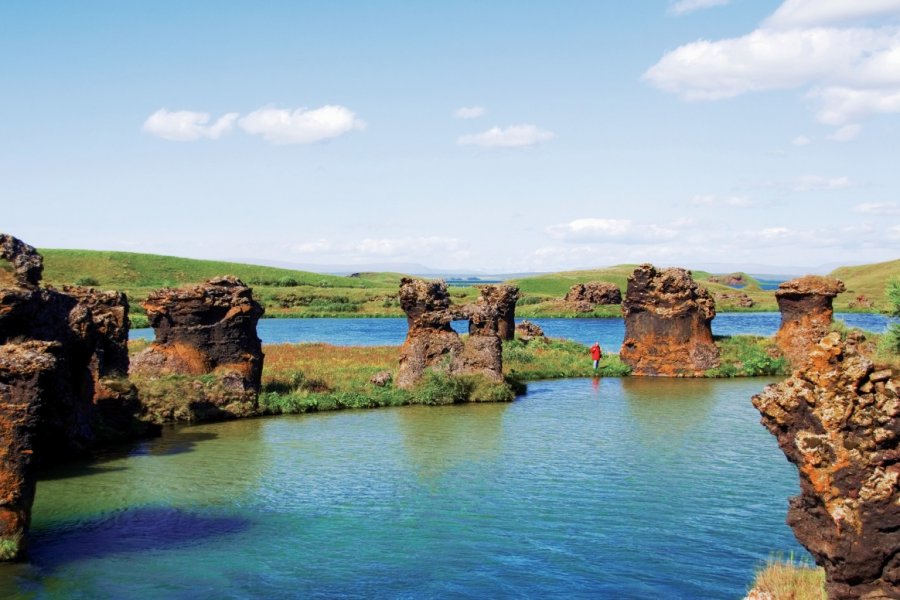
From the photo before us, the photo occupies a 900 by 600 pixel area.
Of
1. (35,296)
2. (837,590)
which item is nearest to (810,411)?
(837,590)

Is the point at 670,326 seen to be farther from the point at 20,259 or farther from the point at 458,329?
the point at 458,329

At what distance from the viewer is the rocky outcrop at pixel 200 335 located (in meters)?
31.8

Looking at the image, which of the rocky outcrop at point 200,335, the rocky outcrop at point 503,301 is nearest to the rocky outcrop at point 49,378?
the rocky outcrop at point 200,335

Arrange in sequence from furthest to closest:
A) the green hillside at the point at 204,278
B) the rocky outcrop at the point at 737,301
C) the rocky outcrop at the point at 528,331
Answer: the rocky outcrop at the point at 737,301 → the green hillside at the point at 204,278 → the rocky outcrop at the point at 528,331

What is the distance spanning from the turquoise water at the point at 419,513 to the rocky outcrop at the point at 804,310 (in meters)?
16.7

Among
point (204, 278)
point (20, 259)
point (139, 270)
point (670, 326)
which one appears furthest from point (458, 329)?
point (20, 259)

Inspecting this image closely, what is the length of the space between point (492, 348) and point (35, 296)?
19.4 m

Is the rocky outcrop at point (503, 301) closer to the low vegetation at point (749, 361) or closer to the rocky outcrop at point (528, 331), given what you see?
the rocky outcrop at point (528, 331)

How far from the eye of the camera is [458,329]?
9956 centimetres

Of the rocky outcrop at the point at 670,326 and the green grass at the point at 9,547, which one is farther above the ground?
the rocky outcrop at the point at 670,326

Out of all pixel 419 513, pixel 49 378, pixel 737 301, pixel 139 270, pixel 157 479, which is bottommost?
pixel 157 479

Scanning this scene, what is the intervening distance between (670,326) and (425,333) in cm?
1405

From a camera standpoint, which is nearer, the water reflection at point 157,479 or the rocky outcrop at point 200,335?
the water reflection at point 157,479

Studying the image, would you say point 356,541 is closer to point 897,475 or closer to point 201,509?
point 201,509
